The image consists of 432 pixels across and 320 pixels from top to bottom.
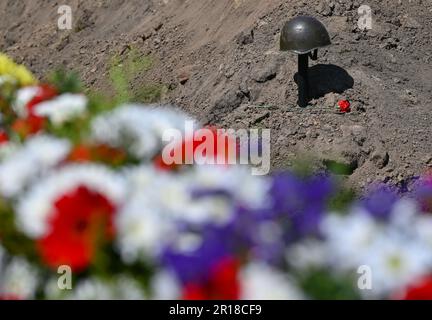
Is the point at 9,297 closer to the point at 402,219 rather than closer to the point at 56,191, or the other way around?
the point at 56,191

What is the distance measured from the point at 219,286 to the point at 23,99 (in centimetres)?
193

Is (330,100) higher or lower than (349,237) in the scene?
higher

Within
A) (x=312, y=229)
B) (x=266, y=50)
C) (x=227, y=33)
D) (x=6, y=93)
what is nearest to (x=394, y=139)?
(x=266, y=50)

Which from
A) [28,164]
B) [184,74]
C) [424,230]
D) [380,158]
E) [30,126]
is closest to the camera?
[424,230]

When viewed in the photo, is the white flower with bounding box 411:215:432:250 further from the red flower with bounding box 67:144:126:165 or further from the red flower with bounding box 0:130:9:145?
the red flower with bounding box 0:130:9:145

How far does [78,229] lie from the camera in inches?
99.8

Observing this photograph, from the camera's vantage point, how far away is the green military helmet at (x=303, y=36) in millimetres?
8953

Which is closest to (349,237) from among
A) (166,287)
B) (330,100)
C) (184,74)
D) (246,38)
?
(166,287)

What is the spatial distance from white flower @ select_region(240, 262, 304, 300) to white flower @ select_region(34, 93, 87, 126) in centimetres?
130

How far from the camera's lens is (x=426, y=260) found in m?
2.48

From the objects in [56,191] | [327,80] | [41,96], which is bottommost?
[56,191]

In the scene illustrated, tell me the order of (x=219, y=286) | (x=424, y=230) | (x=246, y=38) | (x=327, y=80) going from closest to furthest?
(x=219, y=286)
(x=424, y=230)
(x=327, y=80)
(x=246, y=38)

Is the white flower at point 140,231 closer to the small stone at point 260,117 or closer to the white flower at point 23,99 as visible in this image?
the white flower at point 23,99

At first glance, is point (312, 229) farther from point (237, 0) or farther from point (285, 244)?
point (237, 0)
